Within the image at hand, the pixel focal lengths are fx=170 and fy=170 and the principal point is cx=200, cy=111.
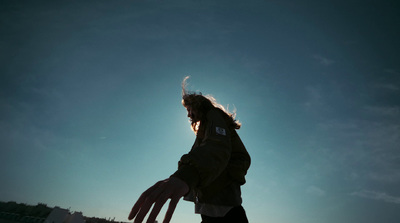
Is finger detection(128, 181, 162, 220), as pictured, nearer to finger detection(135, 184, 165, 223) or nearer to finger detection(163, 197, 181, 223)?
finger detection(135, 184, 165, 223)

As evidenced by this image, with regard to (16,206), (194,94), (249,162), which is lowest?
(16,206)

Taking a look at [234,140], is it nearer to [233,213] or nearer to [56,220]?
[233,213]

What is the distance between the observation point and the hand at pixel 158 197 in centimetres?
115

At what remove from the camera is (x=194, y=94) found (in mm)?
3434

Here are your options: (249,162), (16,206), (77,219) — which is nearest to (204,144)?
(249,162)

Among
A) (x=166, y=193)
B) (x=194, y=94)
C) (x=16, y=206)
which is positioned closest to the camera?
(x=166, y=193)

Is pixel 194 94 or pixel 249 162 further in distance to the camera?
pixel 194 94

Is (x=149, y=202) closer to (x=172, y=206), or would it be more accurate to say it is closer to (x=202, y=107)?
(x=172, y=206)

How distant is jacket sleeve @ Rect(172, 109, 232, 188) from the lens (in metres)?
1.38

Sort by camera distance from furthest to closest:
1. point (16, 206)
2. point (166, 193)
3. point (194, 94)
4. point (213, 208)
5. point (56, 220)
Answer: point (16, 206), point (56, 220), point (194, 94), point (213, 208), point (166, 193)

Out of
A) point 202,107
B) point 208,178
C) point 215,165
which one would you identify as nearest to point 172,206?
point 208,178

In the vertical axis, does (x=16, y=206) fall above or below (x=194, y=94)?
below

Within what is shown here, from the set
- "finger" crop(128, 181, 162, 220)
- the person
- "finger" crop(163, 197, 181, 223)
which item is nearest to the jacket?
the person

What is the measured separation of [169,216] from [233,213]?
147 centimetres
